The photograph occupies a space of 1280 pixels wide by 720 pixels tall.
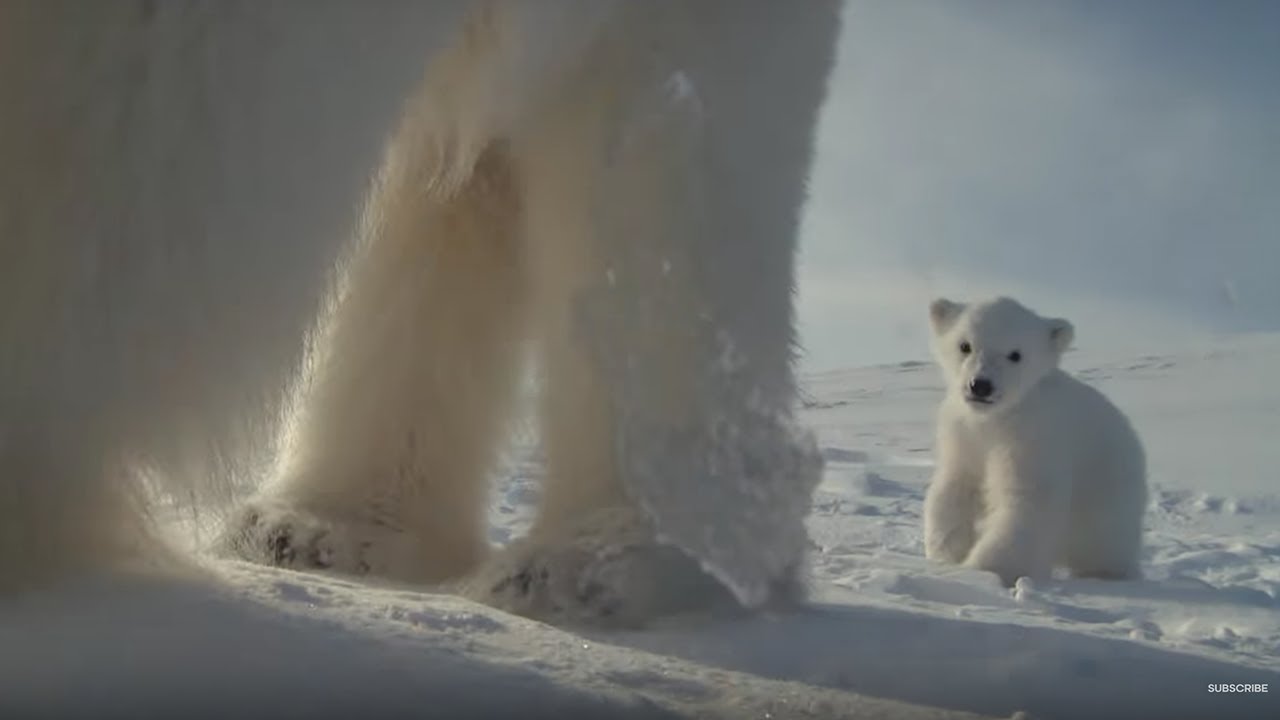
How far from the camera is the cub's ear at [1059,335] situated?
291cm

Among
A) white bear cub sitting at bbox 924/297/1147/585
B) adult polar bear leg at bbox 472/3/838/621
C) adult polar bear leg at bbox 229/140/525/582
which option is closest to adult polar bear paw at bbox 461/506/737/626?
adult polar bear leg at bbox 472/3/838/621

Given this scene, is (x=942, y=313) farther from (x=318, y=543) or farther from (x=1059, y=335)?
(x=318, y=543)

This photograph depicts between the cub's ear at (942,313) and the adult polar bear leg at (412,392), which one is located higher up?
the cub's ear at (942,313)

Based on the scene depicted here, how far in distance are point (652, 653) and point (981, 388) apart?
5.60 ft

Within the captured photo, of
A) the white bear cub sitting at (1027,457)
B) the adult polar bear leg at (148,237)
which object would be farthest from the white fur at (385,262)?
the white bear cub sitting at (1027,457)

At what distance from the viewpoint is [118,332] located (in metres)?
1.09

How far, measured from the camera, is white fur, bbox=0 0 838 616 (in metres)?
1.07

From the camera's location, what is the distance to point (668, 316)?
5.39 ft

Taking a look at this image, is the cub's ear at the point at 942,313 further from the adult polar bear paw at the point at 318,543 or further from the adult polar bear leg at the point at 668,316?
the adult polar bear paw at the point at 318,543

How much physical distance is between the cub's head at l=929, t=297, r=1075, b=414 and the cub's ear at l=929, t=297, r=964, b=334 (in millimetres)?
24

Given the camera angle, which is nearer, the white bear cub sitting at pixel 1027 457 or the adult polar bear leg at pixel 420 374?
the adult polar bear leg at pixel 420 374

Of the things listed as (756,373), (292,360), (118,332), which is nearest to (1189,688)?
(756,373)

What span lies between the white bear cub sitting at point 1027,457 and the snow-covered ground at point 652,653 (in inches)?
11.3

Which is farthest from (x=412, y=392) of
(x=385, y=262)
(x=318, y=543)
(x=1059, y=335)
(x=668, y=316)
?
(x=1059, y=335)
